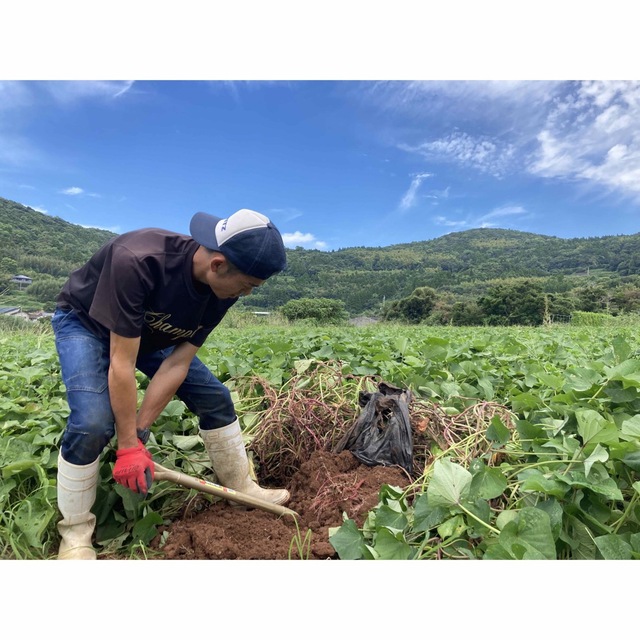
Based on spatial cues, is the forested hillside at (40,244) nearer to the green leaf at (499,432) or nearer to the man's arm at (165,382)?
the man's arm at (165,382)

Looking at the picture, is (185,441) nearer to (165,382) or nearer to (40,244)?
(165,382)

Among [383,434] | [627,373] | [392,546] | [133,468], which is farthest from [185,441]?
[627,373]

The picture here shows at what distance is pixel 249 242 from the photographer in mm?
1562

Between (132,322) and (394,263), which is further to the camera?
(394,263)

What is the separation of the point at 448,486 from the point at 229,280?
0.91 metres

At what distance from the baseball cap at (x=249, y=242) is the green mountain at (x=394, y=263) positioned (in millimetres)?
15518

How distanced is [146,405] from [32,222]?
114 ft

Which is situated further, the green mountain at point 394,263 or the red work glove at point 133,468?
the green mountain at point 394,263

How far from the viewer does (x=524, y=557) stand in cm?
119

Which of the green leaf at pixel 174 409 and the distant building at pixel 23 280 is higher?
the distant building at pixel 23 280

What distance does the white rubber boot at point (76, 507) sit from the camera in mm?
1662

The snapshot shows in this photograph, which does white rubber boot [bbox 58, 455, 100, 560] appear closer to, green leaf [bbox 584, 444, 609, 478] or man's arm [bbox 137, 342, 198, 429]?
Result: man's arm [bbox 137, 342, 198, 429]

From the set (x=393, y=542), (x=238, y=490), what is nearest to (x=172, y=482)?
(x=238, y=490)

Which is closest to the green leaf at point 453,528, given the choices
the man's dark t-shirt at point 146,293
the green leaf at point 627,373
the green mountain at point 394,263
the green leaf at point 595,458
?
the green leaf at point 595,458
